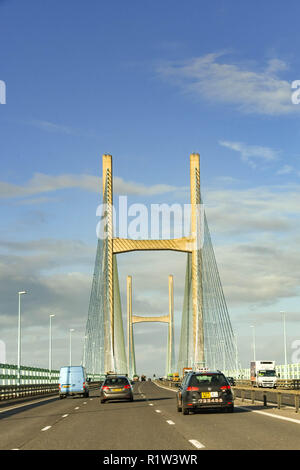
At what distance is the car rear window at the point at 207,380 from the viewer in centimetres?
2477

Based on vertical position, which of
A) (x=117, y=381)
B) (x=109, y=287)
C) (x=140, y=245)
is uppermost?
(x=140, y=245)

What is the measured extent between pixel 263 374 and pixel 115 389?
35.1 m

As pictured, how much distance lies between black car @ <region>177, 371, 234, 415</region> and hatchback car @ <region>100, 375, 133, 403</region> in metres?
12.3

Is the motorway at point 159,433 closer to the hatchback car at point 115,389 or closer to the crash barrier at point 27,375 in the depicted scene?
the hatchback car at point 115,389

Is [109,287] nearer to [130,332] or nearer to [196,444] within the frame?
[196,444]

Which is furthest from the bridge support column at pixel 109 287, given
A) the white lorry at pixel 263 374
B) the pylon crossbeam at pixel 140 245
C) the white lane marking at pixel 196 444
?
the white lane marking at pixel 196 444

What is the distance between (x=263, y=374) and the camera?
70.2 metres

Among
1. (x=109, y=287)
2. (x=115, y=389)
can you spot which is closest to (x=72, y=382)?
(x=109, y=287)

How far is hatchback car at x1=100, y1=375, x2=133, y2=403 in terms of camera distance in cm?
3709

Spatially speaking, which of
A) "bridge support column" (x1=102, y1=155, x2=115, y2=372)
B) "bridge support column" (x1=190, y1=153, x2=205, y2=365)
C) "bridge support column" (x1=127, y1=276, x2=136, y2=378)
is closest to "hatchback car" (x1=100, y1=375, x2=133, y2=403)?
"bridge support column" (x1=190, y1=153, x2=205, y2=365)

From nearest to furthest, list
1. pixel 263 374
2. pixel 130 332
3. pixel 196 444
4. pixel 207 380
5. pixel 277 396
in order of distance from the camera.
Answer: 1. pixel 196 444
2. pixel 207 380
3. pixel 277 396
4. pixel 263 374
5. pixel 130 332
